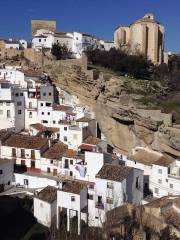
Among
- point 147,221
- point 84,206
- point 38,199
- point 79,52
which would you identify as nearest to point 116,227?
point 147,221

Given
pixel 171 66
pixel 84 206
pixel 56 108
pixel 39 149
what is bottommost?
pixel 84 206

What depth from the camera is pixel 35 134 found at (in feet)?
115

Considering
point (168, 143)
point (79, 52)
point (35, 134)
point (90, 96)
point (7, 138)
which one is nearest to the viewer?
point (168, 143)

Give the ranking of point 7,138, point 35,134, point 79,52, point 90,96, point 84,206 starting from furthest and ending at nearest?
point 79,52 < point 90,96 < point 35,134 < point 7,138 < point 84,206

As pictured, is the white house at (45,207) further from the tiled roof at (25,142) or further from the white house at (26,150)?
the tiled roof at (25,142)

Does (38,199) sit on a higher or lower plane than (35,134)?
lower

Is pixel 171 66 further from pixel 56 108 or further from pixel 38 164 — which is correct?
pixel 38 164

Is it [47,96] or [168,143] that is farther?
[47,96]

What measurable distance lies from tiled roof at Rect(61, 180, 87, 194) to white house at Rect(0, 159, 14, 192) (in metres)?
5.22

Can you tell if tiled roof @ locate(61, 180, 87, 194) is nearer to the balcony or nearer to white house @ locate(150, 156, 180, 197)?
the balcony

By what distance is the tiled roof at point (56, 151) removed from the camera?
3083 cm

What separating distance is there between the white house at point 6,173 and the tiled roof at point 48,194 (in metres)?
3.78

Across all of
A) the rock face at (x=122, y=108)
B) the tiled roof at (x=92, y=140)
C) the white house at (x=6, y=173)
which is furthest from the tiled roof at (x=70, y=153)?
the rock face at (x=122, y=108)

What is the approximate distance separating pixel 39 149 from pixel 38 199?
5.54 m
